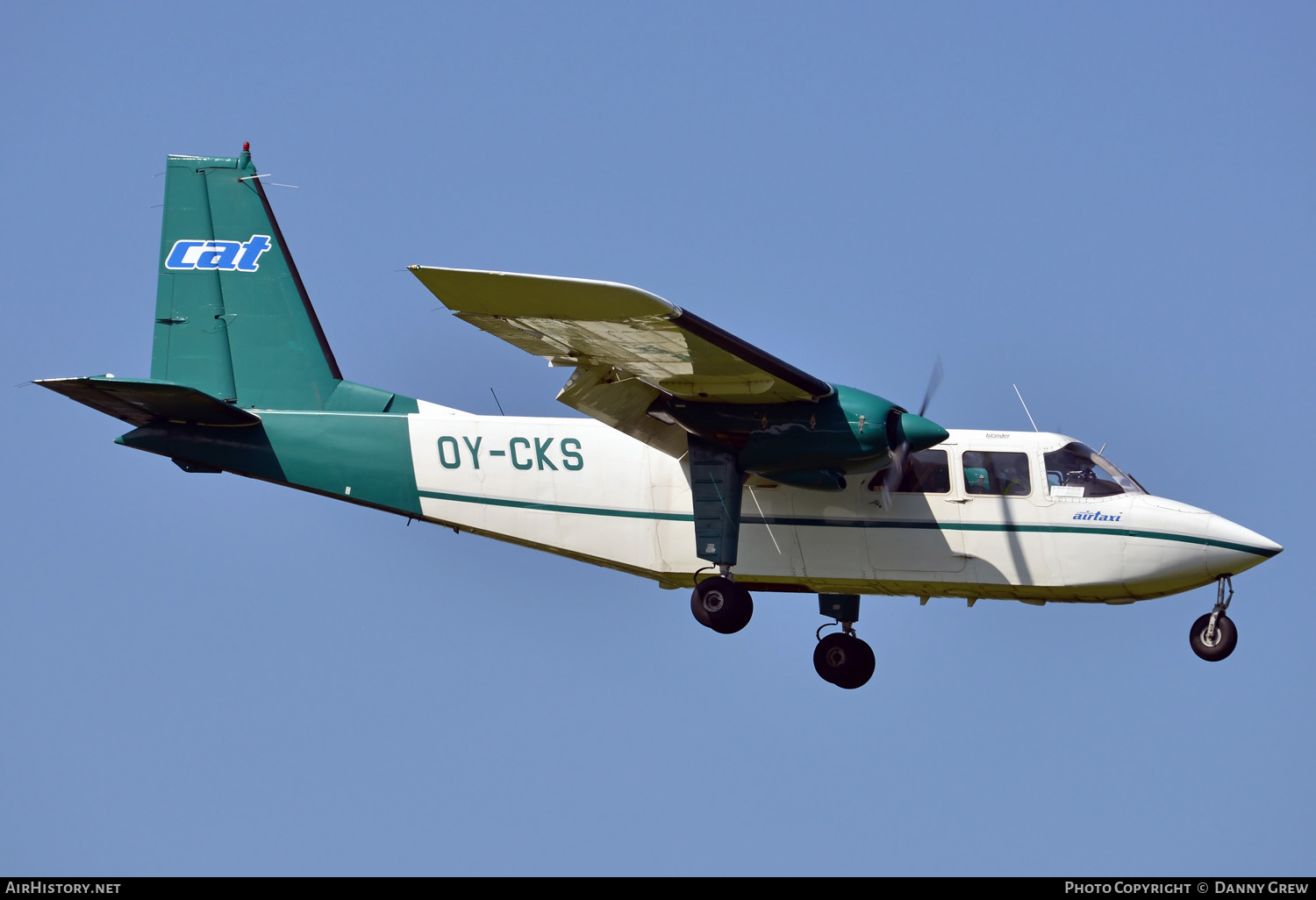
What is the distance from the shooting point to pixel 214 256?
751 inches

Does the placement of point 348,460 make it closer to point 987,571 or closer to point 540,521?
point 540,521

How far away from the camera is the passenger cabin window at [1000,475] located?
17.2m

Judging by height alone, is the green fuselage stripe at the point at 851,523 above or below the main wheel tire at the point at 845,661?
above

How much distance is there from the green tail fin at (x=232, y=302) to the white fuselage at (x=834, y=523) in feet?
5.72

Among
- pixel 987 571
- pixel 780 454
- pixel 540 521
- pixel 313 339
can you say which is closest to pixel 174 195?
pixel 313 339

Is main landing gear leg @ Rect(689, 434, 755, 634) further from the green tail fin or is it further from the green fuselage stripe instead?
the green tail fin

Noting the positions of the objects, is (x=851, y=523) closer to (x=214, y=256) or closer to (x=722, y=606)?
(x=722, y=606)

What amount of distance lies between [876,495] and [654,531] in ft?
8.30

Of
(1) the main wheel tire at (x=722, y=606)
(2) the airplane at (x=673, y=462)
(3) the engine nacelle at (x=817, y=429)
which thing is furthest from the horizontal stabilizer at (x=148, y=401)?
(1) the main wheel tire at (x=722, y=606)

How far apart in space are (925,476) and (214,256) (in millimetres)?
9038

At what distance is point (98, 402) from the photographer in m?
17.4

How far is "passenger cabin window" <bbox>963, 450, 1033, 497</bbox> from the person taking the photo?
56.4 feet

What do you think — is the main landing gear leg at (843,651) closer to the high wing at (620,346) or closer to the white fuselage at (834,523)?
the white fuselage at (834,523)

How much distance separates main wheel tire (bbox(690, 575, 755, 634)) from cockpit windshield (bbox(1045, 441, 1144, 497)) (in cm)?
369
